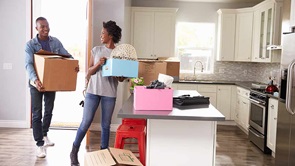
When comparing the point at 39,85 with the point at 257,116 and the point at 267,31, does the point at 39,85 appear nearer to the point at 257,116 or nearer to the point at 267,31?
the point at 257,116

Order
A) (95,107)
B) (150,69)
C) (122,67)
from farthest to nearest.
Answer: (150,69) < (95,107) < (122,67)

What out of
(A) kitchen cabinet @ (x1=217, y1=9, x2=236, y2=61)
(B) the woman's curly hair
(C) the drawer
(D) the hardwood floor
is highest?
(A) kitchen cabinet @ (x1=217, y1=9, x2=236, y2=61)

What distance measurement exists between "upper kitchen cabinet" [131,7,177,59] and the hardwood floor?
6.50ft

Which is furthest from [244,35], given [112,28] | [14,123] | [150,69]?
[14,123]

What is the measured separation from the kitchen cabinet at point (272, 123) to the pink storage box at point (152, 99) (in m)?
2.16

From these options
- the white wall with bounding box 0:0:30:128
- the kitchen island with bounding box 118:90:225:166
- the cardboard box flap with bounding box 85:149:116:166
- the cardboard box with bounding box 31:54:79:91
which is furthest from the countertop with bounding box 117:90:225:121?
the white wall with bounding box 0:0:30:128

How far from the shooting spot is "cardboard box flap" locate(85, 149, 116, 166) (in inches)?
79.0

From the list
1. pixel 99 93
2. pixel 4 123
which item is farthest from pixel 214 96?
pixel 4 123

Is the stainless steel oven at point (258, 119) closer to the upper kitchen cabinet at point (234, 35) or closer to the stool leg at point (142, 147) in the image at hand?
the upper kitchen cabinet at point (234, 35)

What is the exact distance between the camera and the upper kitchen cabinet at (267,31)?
4.82 metres

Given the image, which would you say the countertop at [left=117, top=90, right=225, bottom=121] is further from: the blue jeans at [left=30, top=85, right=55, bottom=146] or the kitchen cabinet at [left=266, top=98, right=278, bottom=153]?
the kitchen cabinet at [left=266, top=98, right=278, bottom=153]

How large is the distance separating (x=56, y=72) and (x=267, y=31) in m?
3.58

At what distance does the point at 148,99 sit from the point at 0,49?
12.5 ft

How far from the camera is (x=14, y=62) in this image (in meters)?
5.12
